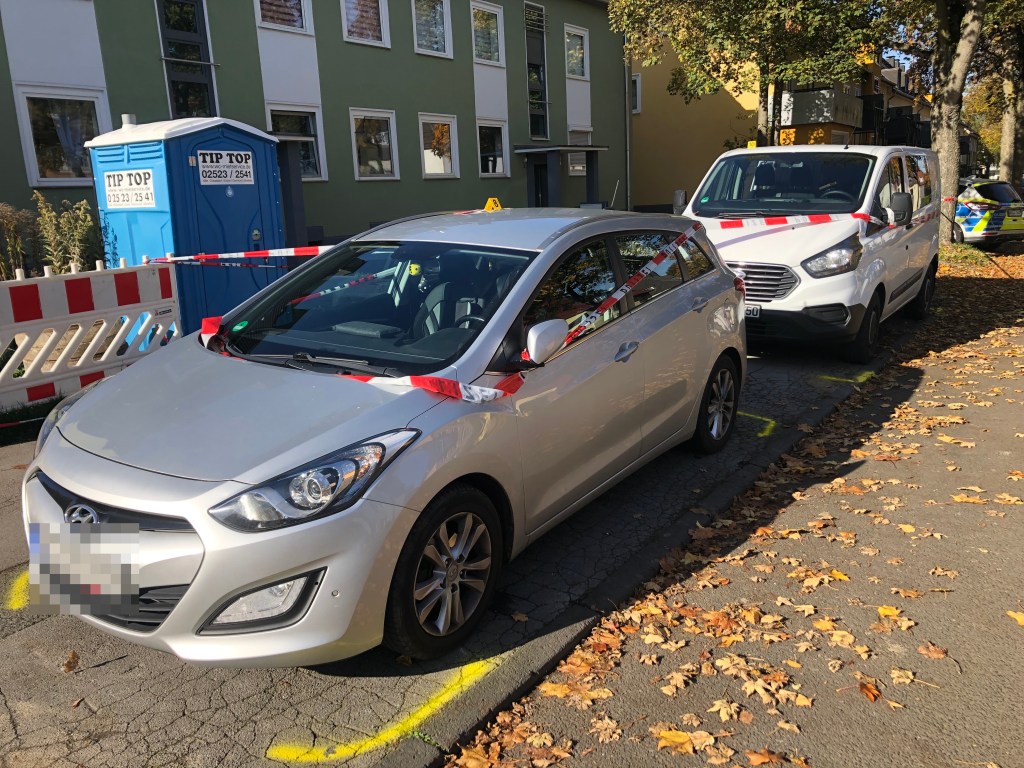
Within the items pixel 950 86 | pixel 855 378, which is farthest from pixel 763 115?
pixel 855 378

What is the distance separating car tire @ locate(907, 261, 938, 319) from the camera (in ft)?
34.5

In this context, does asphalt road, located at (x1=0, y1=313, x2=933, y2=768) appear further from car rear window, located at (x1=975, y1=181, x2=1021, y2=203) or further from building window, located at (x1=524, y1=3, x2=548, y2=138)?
building window, located at (x1=524, y1=3, x2=548, y2=138)

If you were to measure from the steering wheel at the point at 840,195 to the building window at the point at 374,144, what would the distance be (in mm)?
12827

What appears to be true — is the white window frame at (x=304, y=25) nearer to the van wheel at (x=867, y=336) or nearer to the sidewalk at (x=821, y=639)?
the van wheel at (x=867, y=336)

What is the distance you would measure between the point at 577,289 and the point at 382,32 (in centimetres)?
1733

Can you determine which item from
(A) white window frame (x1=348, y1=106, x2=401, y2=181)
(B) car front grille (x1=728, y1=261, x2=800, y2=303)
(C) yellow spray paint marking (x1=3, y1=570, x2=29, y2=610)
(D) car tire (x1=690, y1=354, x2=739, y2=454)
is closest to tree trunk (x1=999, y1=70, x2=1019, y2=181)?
(A) white window frame (x1=348, y1=106, x2=401, y2=181)

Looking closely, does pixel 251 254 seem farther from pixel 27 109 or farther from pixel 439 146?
pixel 439 146

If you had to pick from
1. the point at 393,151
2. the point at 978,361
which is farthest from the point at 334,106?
the point at 978,361

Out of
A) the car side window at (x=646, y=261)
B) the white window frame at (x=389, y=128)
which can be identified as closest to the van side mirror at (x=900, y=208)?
the car side window at (x=646, y=261)

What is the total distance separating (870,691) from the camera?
122 inches

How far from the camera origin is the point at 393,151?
19922mm

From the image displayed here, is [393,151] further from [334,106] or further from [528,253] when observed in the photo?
[528,253]

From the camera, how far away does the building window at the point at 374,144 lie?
62.5ft

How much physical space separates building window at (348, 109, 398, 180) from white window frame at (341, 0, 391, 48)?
4.91 ft
